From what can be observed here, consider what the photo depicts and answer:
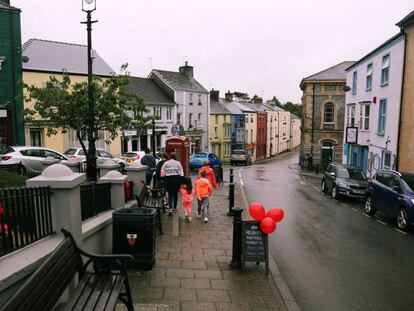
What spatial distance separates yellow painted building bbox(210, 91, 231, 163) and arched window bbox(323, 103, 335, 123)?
2020 cm

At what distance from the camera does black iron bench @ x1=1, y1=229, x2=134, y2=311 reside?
3.48 metres

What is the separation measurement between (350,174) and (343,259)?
1213cm

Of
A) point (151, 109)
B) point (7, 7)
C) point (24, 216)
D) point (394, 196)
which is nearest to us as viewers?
point (24, 216)

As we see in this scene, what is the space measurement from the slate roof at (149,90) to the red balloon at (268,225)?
127ft

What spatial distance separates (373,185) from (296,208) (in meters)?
3.14

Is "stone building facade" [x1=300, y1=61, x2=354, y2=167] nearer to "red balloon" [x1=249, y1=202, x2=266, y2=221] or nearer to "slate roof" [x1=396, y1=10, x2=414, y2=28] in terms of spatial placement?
"slate roof" [x1=396, y1=10, x2=414, y2=28]

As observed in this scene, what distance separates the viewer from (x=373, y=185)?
15.4 m

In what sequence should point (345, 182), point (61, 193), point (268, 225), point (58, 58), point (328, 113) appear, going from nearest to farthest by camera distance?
→ point (61, 193) → point (268, 225) → point (345, 182) → point (58, 58) → point (328, 113)

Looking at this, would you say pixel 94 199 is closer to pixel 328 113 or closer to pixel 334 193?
pixel 334 193

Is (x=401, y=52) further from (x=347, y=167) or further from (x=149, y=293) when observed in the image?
(x=149, y=293)

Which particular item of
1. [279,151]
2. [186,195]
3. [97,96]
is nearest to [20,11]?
[97,96]

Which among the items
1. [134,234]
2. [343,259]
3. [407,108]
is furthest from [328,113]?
[134,234]

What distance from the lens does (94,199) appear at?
746cm

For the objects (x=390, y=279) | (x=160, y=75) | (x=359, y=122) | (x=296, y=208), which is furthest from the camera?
(x=160, y=75)
